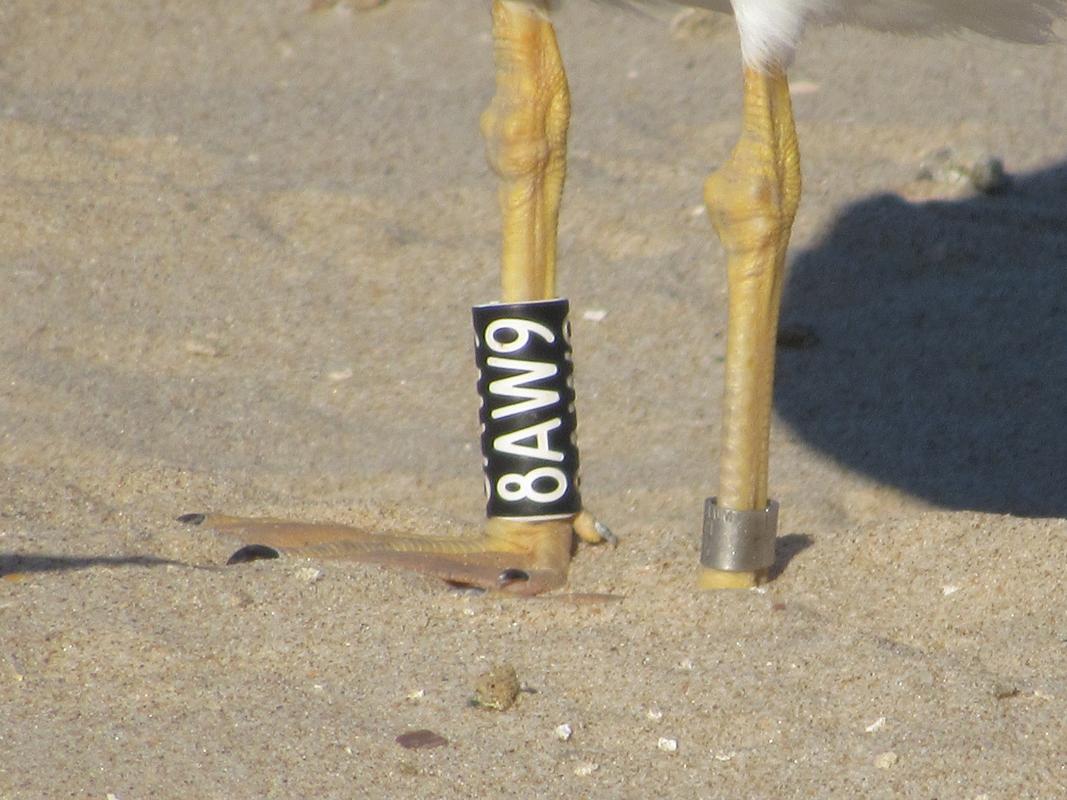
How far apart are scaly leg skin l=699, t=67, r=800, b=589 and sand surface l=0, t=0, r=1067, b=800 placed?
0.23 metres

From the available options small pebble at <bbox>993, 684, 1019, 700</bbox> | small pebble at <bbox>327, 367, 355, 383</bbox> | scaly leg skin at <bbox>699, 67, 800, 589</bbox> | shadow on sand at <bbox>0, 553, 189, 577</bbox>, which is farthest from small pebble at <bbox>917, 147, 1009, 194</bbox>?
shadow on sand at <bbox>0, 553, 189, 577</bbox>

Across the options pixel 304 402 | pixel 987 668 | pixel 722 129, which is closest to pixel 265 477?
pixel 304 402

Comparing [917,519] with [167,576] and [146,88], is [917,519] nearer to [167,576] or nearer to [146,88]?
[167,576]

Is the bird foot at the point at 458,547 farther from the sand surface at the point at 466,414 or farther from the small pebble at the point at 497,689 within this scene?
the small pebble at the point at 497,689

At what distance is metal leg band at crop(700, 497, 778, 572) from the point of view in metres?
2.61

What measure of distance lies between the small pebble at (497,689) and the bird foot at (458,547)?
0.44 meters

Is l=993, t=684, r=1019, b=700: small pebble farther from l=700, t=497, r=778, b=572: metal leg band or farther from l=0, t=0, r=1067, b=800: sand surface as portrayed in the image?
l=700, t=497, r=778, b=572: metal leg band

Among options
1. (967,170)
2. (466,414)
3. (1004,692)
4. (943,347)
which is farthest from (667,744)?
(967,170)

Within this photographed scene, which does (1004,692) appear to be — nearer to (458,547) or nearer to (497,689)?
(497,689)

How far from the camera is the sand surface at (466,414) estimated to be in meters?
2.18

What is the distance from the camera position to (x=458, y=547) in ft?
9.39

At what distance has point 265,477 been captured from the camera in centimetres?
341

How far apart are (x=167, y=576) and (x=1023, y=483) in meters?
1.89

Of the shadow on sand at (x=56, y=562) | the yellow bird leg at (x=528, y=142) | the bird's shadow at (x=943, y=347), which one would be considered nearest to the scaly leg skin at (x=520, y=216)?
the yellow bird leg at (x=528, y=142)
